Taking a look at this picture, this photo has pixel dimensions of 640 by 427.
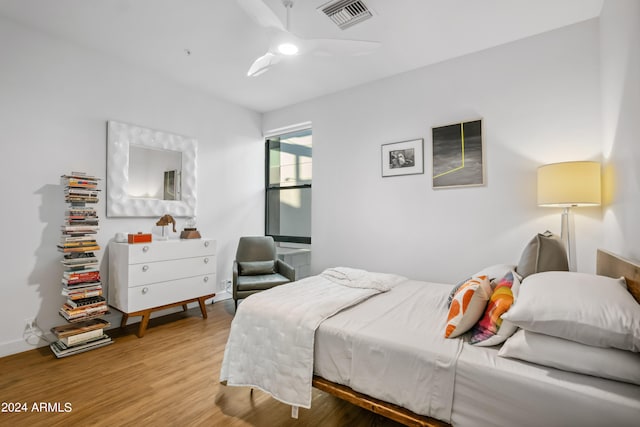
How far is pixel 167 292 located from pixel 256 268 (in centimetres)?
104

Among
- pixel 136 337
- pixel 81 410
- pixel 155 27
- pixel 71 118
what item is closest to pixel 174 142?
pixel 71 118

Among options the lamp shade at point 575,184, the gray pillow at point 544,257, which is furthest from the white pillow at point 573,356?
the lamp shade at point 575,184

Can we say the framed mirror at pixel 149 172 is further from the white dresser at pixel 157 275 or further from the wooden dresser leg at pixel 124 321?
the wooden dresser leg at pixel 124 321

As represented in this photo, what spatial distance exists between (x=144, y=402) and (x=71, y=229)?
5.64 ft

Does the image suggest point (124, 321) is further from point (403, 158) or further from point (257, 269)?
point (403, 158)

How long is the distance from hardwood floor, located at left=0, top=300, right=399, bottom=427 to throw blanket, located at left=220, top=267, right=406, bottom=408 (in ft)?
0.62

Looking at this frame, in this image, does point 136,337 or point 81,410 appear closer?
point 81,410

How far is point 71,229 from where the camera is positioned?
271cm

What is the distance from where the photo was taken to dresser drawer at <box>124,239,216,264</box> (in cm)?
297

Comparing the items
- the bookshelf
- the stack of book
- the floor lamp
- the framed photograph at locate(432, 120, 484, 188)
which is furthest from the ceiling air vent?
the stack of book

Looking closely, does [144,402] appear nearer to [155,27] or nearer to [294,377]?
[294,377]

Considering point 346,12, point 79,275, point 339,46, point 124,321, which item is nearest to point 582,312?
point 339,46

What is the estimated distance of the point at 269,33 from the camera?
2.10 meters

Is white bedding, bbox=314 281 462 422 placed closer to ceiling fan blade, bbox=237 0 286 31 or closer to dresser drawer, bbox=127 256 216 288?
ceiling fan blade, bbox=237 0 286 31
